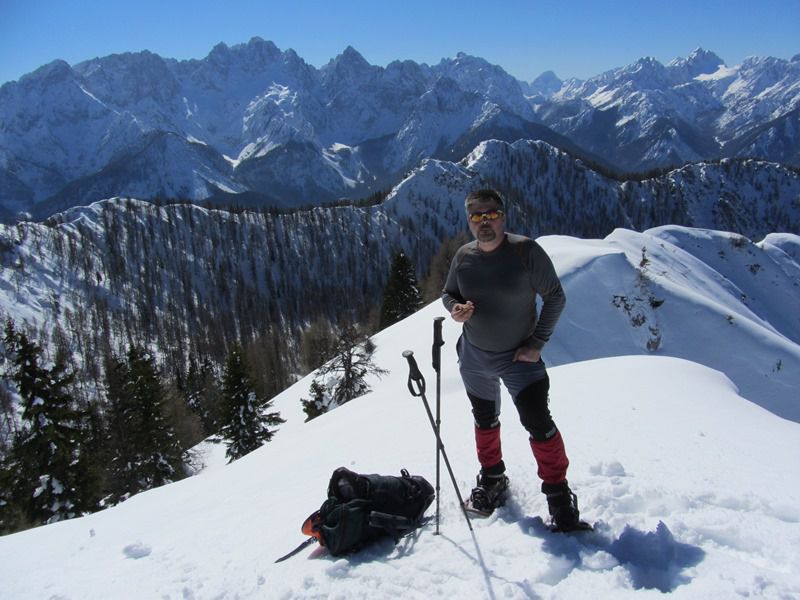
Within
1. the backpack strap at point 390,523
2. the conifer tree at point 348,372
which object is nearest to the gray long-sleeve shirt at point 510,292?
the backpack strap at point 390,523

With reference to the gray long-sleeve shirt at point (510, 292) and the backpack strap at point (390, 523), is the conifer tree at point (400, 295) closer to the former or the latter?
the backpack strap at point (390, 523)

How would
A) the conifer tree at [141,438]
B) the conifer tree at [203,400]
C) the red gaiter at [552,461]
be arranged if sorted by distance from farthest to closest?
the conifer tree at [203,400] → the conifer tree at [141,438] → the red gaiter at [552,461]

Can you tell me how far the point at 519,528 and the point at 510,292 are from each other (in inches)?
90.7

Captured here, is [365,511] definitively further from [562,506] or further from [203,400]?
[203,400]

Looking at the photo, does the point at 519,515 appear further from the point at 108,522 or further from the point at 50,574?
the point at 108,522

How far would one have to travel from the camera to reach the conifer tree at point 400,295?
5500 centimetres

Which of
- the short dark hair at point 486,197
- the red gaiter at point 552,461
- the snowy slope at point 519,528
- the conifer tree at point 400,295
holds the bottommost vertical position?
the snowy slope at point 519,528

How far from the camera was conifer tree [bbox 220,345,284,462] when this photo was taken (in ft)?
108

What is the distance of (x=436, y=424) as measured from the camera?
5.30 metres

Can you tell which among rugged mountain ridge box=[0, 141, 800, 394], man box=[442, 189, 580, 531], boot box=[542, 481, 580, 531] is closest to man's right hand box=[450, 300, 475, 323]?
man box=[442, 189, 580, 531]

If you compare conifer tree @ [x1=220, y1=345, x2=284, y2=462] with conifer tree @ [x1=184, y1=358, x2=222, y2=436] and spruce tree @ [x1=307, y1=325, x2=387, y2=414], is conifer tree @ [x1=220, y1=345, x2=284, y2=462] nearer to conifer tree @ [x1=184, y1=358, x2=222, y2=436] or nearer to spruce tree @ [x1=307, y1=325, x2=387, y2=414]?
spruce tree @ [x1=307, y1=325, x2=387, y2=414]

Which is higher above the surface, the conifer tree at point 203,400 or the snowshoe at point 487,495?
the conifer tree at point 203,400

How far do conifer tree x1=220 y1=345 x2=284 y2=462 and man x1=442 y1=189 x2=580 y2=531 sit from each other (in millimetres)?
30816

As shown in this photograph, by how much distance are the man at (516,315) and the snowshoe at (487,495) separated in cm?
67
